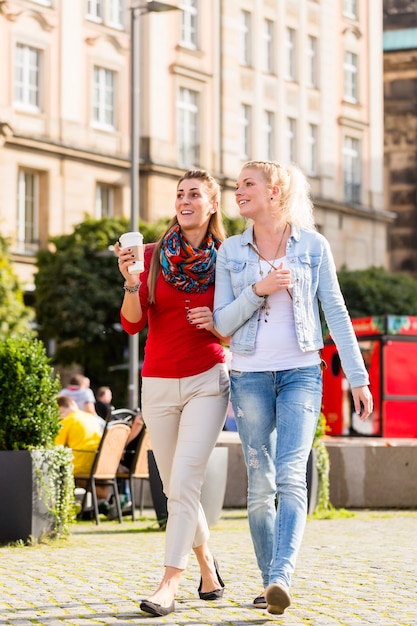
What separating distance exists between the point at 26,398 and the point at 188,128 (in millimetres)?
40134

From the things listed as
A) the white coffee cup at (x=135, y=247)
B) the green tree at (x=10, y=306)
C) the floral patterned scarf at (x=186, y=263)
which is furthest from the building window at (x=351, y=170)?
the white coffee cup at (x=135, y=247)

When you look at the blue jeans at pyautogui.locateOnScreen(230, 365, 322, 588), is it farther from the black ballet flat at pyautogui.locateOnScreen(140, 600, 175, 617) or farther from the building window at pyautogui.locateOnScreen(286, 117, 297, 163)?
Result: the building window at pyautogui.locateOnScreen(286, 117, 297, 163)

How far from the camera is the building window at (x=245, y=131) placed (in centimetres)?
5369

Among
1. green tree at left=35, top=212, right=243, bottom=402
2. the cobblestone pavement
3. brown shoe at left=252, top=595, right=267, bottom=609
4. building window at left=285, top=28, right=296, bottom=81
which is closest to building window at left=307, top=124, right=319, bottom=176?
building window at left=285, top=28, right=296, bottom=81

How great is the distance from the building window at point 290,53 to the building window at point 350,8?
4556mm

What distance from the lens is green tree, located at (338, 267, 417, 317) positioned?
47000mm

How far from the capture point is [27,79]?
4366cm

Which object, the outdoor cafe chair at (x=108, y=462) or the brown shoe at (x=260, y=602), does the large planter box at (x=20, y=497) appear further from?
the brown shoe at (x=260, y=602)

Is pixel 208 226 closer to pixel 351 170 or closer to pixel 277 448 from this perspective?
pixel 277 448

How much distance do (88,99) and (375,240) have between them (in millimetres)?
18275

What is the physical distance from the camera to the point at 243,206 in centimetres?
702

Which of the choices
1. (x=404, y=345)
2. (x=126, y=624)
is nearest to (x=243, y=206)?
(x=126, y=624)

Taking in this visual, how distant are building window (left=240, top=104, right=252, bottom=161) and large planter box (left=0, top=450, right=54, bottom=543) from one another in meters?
43.0

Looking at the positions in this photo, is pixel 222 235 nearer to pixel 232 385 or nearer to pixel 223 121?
pixel 232 385
